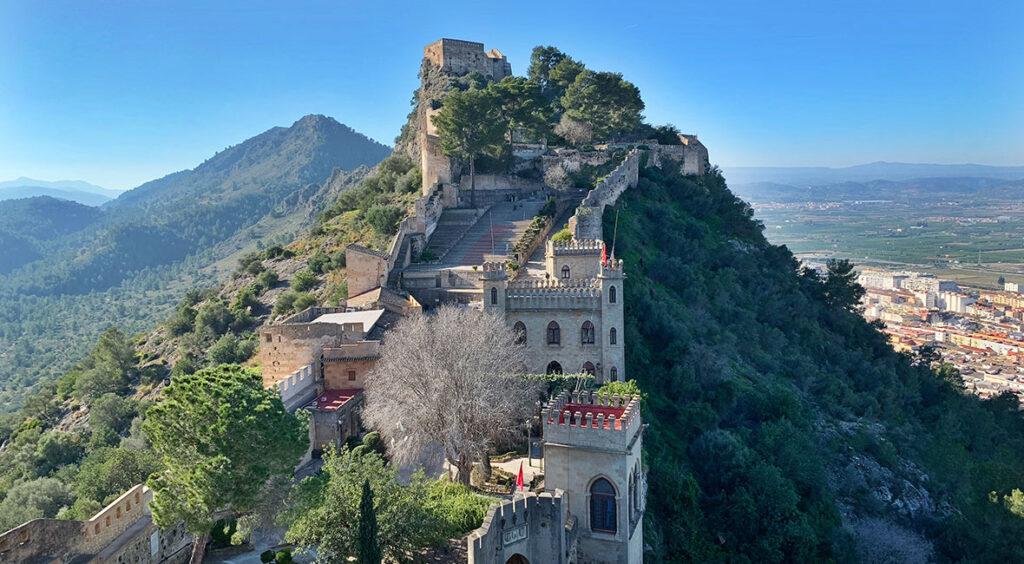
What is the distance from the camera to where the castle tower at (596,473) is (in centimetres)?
1952

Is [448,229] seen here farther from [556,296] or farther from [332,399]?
[332,399]

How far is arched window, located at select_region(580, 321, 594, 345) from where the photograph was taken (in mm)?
31219

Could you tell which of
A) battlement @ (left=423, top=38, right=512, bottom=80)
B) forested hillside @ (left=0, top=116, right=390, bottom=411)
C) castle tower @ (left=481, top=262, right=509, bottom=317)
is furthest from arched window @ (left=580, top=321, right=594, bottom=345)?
forested hillside @ (left=0, top=116, right=390, bottom=411)

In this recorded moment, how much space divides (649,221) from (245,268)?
1464 inches

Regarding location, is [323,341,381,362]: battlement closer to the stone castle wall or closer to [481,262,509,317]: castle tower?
[481,262,509,317]: castle tower

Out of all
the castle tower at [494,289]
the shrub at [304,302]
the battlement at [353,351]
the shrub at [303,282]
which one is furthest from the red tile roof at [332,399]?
the shrub at [303,282]

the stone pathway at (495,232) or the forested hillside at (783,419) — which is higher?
the stone pathway at (495,232)

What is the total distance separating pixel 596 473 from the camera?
19688mm

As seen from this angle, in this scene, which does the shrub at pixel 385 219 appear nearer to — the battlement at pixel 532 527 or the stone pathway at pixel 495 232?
the stone pathway at pixel 495 232

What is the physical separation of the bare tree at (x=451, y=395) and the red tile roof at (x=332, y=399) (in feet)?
3.74

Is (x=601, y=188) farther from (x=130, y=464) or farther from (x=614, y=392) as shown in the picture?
(x=130, y=464)

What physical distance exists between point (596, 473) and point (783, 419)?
20849 mm

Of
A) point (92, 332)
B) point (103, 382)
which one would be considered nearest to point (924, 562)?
point (103, 382)

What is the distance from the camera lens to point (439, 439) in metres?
23.9
